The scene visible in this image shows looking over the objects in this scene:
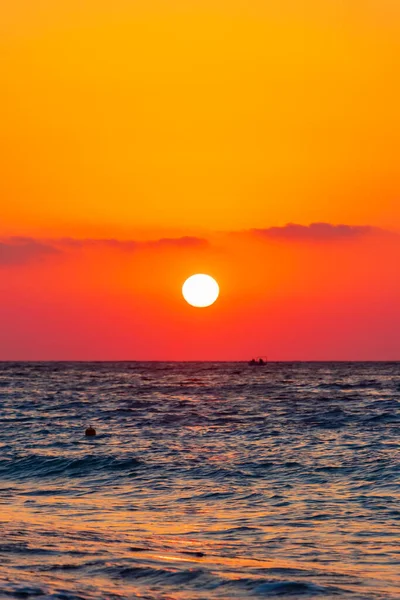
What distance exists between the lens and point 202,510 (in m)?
25.0

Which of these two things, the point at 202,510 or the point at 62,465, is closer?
the point at 202,510

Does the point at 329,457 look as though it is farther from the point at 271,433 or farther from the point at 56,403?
the point at 56,403

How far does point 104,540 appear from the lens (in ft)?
64.3

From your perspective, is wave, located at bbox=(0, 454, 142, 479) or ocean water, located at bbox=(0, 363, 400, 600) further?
wave, located at bbox=(0, 454, 142, 479)

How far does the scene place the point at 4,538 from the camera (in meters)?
19.2

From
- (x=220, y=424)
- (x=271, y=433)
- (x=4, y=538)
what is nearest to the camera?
(x=4, y=538)

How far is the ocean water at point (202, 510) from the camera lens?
15.9 meters

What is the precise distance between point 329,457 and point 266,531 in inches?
593

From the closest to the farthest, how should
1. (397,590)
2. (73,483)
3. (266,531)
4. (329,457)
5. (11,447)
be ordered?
(397,590), (266,531), (73,483), (329,457), (11,447)

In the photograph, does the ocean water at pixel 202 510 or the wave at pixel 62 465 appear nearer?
the ocean water at pixel 202 510

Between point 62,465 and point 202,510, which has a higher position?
point 62,465

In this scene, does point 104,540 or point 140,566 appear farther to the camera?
point 104,540

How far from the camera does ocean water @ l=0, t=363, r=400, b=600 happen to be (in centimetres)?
1594

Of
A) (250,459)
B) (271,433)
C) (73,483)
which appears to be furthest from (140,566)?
(271,433)
